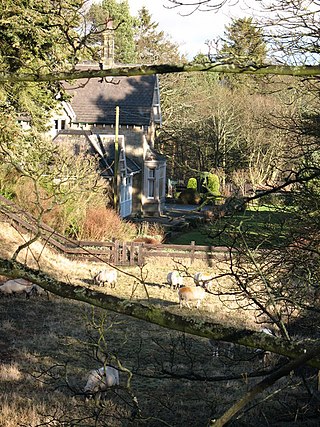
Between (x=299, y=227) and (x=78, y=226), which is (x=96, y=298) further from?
(x=78, y=226)

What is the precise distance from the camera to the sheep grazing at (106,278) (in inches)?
786

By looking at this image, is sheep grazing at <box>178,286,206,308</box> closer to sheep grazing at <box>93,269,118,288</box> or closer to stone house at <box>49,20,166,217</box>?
sheep grazing at <box>93,269,118,288</box>

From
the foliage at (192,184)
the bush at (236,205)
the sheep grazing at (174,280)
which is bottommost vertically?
the foliage at (192,184)

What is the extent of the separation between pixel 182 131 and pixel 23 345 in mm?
34759

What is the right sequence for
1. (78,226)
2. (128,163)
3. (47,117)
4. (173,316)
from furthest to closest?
1. (128,163)
2. (78,226)
3. (47,117)
4. (173,316)

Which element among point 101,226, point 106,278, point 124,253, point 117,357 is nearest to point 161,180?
point 101,226

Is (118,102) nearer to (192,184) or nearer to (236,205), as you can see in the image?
(192,184)

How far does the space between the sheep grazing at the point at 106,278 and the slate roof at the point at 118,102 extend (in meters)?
17.5

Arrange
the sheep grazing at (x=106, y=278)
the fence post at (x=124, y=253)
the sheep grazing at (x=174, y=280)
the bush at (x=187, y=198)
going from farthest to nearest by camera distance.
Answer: the bush at (x=187, y=198) < the fence post at (x=124, y=253) < the sheep grazing at (x=174, y=280) < the sheep grazing at (x=106, y=278)

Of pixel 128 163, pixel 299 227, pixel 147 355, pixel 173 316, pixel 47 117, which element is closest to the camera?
pixel 173 316

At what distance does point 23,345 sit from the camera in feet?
44.5

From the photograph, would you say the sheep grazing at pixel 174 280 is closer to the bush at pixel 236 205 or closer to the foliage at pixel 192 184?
the bush at pixel 236 205

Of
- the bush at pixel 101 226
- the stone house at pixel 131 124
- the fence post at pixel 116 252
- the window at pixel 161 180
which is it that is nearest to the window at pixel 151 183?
the stone house at pixel 131 124

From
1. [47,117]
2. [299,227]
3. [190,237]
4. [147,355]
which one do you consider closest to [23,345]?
[147,355]
